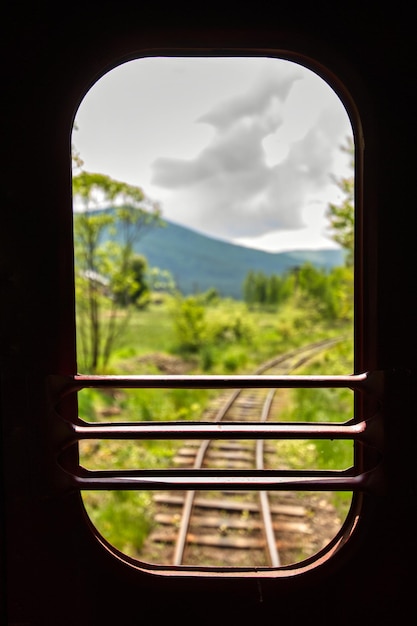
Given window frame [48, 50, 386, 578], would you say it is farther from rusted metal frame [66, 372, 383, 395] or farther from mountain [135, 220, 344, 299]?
mountain [135, 220, 344, 299]

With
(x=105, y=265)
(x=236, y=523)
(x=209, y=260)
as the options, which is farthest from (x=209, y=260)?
(x=236, y=523)

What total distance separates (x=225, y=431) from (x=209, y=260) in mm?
12804

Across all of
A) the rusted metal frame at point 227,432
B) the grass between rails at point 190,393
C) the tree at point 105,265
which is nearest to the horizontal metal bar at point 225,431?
the rusted metal frame at point 227,432

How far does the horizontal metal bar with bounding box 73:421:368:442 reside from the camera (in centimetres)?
133

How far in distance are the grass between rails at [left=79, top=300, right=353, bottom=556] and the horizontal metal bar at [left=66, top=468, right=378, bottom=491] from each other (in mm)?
2682

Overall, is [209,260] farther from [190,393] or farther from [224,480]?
[224,480]

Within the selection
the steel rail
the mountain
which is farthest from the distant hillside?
the steel rail

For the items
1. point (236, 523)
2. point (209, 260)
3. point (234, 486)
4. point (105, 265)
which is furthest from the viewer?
point (209, 260)

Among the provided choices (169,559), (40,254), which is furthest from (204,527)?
(40,254)

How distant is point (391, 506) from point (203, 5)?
5.29 ft

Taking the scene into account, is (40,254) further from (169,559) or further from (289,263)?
(289,263)

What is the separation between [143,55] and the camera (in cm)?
139

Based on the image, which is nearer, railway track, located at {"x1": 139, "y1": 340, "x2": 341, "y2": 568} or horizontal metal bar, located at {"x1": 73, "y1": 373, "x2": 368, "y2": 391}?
horizontal metal bar, located at {"x1": 73, "y1": 373, "x2": 368, "y2": 391}

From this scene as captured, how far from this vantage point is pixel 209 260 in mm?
13984
